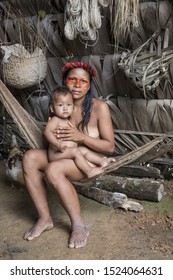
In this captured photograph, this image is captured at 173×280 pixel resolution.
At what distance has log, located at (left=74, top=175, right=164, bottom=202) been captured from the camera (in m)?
2.81

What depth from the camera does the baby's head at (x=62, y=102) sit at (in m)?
2.15

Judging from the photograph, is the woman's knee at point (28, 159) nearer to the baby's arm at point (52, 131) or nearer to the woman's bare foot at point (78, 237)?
the baby's arm at point (52, 131)

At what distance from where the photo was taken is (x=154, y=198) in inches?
110

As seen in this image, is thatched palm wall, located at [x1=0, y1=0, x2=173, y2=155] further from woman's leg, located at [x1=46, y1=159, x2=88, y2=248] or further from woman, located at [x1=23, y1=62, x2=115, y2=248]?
woman's leg, located at [x1=46, y1=159, x2=88, y2=248]

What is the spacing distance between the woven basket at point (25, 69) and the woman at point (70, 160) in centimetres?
88

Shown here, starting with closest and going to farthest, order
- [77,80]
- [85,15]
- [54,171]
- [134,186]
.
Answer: [54,171], [77,80], [85,15], [134,186]

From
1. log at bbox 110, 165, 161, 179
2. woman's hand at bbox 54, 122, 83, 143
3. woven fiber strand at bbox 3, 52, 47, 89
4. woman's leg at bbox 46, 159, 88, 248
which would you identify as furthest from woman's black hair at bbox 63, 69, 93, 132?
woven fiber strand at bbox 3, 52, 47, 89

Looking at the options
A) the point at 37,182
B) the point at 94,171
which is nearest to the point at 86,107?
the point at 94,171

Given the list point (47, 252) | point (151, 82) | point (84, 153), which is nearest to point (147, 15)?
point (151, 82)

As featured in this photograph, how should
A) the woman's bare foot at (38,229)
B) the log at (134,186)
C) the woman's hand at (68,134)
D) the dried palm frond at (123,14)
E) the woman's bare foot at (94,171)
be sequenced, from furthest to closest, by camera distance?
1. the log at (134,186)
2. the dried palm frond at (123,14)
3. the woman's bare foot at (38,229)
4. the woman's hand at (68,134)
5. the woman's bare foot at (94,171)

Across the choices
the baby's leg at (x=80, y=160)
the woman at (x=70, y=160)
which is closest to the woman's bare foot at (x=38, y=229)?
the woman at (x=70, y=160)

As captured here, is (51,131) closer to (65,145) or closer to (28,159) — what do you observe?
(65,145)

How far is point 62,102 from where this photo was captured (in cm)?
217

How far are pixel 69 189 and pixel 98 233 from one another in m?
0.40
